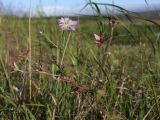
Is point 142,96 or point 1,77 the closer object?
point 142,96

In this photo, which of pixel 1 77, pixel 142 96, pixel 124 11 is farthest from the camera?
pixel 1 77

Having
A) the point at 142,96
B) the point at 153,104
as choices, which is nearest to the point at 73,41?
the point at 142,96

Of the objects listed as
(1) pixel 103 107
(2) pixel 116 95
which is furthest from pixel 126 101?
(1) pixel 103 107

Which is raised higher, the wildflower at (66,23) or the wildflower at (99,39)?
the wildflower at (66,23)

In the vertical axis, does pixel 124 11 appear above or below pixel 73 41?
above

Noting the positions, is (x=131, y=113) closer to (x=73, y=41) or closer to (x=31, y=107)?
(x=31, y=107)

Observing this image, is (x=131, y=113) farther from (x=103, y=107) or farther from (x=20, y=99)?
(x=20, y=99)

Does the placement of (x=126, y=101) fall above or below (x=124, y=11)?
below

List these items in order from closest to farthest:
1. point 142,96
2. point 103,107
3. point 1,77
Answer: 1. point 103,107
2. point 142,96
3. point 1,77

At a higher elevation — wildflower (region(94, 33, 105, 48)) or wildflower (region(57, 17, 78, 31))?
wildflower (region(57, 17, 78, 31))
